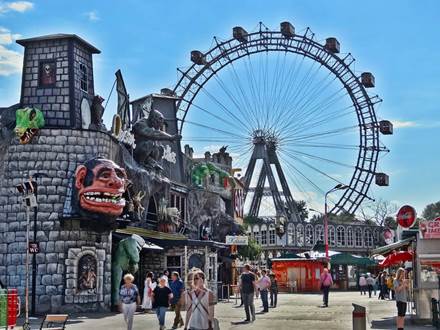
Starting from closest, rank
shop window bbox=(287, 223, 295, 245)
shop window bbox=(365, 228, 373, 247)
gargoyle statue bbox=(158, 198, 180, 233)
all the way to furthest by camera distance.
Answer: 1. gargoyle statue bbox=(158, 198, 180, 233)
2. shop window bbox=(287, 223, 295, 245)
3. shop window bbox=(365, 228, 373, 247)

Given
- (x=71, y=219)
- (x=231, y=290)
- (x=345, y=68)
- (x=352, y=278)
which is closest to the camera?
(x=71, y=219)

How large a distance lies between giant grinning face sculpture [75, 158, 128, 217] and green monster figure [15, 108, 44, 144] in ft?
7.51

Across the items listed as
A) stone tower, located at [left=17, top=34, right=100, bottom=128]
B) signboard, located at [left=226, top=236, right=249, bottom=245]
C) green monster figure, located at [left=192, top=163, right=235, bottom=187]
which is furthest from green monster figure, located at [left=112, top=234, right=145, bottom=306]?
green monster figure, located at [left=192, top=163, right=235, bottom=187]

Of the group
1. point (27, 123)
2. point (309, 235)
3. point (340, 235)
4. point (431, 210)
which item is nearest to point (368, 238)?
point (340, 235)

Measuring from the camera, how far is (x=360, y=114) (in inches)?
2125

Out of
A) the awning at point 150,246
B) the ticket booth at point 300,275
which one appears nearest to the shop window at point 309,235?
the ticket booth at point 300,275

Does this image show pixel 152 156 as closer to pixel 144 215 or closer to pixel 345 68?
pixel 144 215

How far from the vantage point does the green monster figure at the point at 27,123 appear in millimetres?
24281

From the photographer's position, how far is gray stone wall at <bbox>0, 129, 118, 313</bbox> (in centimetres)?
2377

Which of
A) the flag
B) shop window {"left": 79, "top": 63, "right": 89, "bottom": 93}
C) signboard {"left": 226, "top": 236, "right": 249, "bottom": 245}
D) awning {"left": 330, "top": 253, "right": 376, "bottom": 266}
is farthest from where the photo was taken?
awning {"left": 330, "top": 253, "right": 376, "bottom": 266}

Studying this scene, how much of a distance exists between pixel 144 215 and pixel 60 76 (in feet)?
24.5

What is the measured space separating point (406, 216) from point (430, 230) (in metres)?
1.58

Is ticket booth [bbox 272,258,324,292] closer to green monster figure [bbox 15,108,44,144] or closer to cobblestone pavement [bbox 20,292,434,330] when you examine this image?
cobblestone pavement [bbox 20,292,434,330]

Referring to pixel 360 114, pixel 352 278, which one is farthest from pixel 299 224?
pixel 360 114
